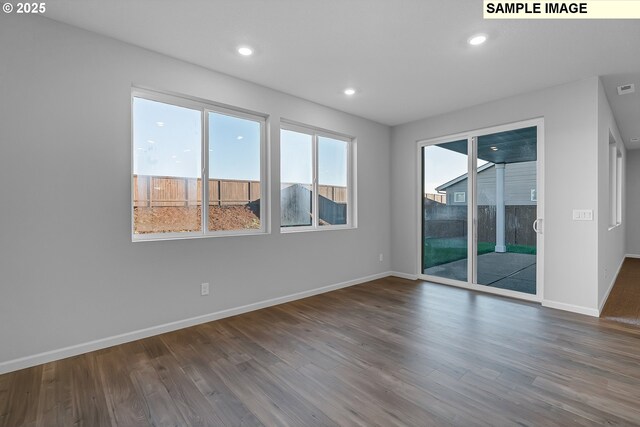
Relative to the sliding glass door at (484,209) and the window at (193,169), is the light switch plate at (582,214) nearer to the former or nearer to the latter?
the sliding glass door at (484,209)

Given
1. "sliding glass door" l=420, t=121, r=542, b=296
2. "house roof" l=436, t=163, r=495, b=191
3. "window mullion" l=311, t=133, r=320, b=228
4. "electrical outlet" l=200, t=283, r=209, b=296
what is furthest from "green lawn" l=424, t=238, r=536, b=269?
"electrical outlet" l=200, t=283, r=209, b=296

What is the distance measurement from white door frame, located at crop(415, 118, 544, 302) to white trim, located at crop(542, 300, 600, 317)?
111 mm

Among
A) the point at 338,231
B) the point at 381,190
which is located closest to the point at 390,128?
the point at 381,190

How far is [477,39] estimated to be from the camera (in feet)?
8.86

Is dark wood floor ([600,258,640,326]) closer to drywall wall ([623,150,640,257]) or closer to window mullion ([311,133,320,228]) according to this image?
drywall wall ([623,150,640,257])

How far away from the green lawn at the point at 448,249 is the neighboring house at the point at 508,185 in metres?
0.62

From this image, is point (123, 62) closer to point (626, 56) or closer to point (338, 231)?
point (338, 231)

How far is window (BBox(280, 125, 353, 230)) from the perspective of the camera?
4211mm

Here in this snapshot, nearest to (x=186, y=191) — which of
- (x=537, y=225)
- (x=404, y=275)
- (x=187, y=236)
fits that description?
(x=187, y=236)

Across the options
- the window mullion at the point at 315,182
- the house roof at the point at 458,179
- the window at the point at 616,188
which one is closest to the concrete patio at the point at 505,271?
the house roof at the point at 458,179

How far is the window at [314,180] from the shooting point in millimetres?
4211

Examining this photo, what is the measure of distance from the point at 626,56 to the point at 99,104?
5.00 m

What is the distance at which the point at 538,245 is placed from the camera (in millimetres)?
3947

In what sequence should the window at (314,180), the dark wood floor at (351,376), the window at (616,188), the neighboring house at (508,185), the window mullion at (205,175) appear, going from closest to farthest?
the dark wood floor at (351,376), the window mullion at (205,175), the neighboring house at (508,185), the window at (314,180), the window at (616,188)
